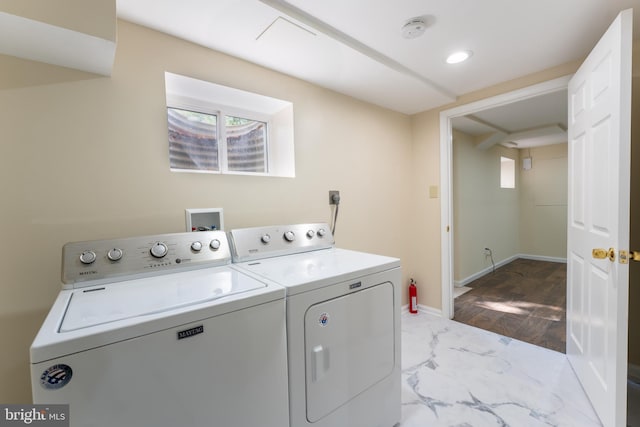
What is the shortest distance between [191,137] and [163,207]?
566mm

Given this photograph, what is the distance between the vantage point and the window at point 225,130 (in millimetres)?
1712

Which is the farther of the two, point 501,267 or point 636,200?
point 501,267

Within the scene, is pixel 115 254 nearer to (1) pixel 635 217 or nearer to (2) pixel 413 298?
(2) pixel 413 298

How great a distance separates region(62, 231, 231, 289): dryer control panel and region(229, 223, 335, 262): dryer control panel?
0.25ft

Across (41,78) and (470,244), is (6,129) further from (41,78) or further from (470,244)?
(470,244)

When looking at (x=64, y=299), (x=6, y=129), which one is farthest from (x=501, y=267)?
(x=6, y=129)

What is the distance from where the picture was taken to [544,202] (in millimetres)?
5098

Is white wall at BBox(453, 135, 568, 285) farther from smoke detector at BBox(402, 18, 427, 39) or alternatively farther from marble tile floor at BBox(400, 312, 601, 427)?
smoke detector at BBox(402, 18, 427, 39)

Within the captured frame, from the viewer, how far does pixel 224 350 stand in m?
0.88

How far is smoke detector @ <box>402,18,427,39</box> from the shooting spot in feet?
4.79

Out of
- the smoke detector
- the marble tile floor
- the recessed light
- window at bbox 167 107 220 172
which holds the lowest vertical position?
the marble tile floor

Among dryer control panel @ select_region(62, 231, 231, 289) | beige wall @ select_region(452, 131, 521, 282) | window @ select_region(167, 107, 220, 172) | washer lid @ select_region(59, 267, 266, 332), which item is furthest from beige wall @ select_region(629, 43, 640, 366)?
window @ select_region(167, 107, 220, 172)

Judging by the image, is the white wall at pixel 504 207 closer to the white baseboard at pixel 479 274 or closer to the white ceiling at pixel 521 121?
the white baseboard at pixel 479 274

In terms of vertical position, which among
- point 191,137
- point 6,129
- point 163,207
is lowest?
point 163,207
